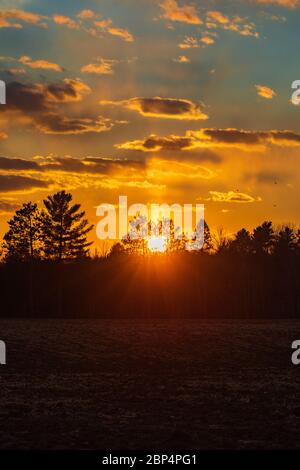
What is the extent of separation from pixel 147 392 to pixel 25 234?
246 ft

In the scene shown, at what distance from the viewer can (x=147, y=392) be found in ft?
79.5

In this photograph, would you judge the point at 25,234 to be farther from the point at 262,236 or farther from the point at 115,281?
the point at 262,236

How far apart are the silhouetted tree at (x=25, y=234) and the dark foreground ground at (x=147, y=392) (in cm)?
5300

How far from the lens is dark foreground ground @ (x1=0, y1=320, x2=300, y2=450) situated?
16.8 metres

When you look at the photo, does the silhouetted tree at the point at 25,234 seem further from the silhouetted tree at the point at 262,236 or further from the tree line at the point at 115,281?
the silhouetted tree at the point at 262,236

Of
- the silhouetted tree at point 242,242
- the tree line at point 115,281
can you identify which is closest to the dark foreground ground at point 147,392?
the tree line at point 115,281

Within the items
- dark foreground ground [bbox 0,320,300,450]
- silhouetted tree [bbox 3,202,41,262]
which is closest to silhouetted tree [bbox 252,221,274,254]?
silhouetted tree [bbox 3,202,41,262]

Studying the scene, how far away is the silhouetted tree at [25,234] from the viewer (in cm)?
9516

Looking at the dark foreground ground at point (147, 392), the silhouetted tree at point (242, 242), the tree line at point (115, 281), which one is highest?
the silhouetted tree at point (242, 242)

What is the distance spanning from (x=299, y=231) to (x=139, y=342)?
10418 cm

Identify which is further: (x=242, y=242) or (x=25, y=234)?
(x=242, y=242)

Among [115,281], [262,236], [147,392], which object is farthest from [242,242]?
[147,392]
